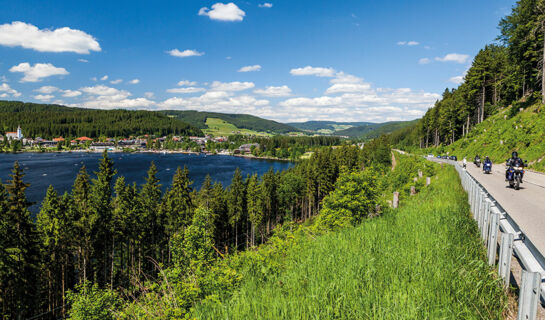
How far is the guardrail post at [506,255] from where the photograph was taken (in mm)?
3904

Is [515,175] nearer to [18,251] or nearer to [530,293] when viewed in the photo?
[530,293]

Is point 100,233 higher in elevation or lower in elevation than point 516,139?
lower

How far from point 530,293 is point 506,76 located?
226 ft

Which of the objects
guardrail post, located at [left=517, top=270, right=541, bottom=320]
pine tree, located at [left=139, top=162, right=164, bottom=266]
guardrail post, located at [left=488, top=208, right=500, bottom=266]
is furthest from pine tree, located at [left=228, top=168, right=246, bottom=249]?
guardrail post, located at [left=517, top=270, right=541, bottom=320]

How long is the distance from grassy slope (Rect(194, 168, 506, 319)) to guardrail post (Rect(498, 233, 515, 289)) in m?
0.19

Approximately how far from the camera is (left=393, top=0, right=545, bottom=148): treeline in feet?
122

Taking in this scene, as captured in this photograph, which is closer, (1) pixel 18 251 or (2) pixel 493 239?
(2) pixel 493 239

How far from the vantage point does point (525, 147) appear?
92.3ft

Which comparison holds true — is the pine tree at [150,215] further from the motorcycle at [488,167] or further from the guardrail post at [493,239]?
the guardrail post at [493,239]

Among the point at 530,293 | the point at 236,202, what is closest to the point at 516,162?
the point at 530,293

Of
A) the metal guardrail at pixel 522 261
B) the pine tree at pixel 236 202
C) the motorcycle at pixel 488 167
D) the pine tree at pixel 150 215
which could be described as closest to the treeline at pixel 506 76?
the motorcycle at pixel 488 167

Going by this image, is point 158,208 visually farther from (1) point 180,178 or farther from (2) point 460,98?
(2) point 460,98

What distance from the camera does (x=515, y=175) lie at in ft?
50.9

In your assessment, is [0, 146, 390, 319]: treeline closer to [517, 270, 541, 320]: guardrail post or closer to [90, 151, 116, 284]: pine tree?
[90, 151, 116, 284]: pine tree
